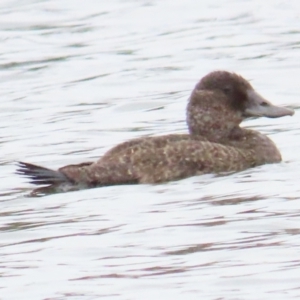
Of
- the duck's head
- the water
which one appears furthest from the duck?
the water

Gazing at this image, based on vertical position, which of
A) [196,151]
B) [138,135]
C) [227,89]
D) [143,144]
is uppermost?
[227,89]

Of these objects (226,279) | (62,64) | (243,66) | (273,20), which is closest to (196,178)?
(226,279)

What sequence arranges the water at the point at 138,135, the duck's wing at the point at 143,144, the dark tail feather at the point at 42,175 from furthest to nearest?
the duck's wing at the point at 143,144
the dark tail feather at the point at 42,175
the water at the point at 138,135

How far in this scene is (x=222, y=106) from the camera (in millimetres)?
11203

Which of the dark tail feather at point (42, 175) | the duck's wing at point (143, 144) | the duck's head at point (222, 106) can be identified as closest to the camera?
the dark tail feather at point (42, 175)

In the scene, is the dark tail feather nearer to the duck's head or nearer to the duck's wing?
the duck's wing

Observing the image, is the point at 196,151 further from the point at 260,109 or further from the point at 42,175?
the point at 42,175

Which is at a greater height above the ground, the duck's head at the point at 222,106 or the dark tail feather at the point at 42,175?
the duck's head at the point at 222,106

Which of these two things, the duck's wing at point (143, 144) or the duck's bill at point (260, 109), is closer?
the duck's wing at point (143, 144)

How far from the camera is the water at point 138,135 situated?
7512mm

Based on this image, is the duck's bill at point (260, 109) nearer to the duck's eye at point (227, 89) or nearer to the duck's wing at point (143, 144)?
the duck's eye at point (227, 89)

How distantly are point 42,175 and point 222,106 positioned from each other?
1.79m

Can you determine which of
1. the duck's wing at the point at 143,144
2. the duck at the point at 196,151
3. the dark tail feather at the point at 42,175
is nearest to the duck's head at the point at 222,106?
the duck at the point at 196,151

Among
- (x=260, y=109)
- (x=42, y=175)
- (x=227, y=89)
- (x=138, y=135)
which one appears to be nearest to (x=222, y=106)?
(x=227, y=89)
